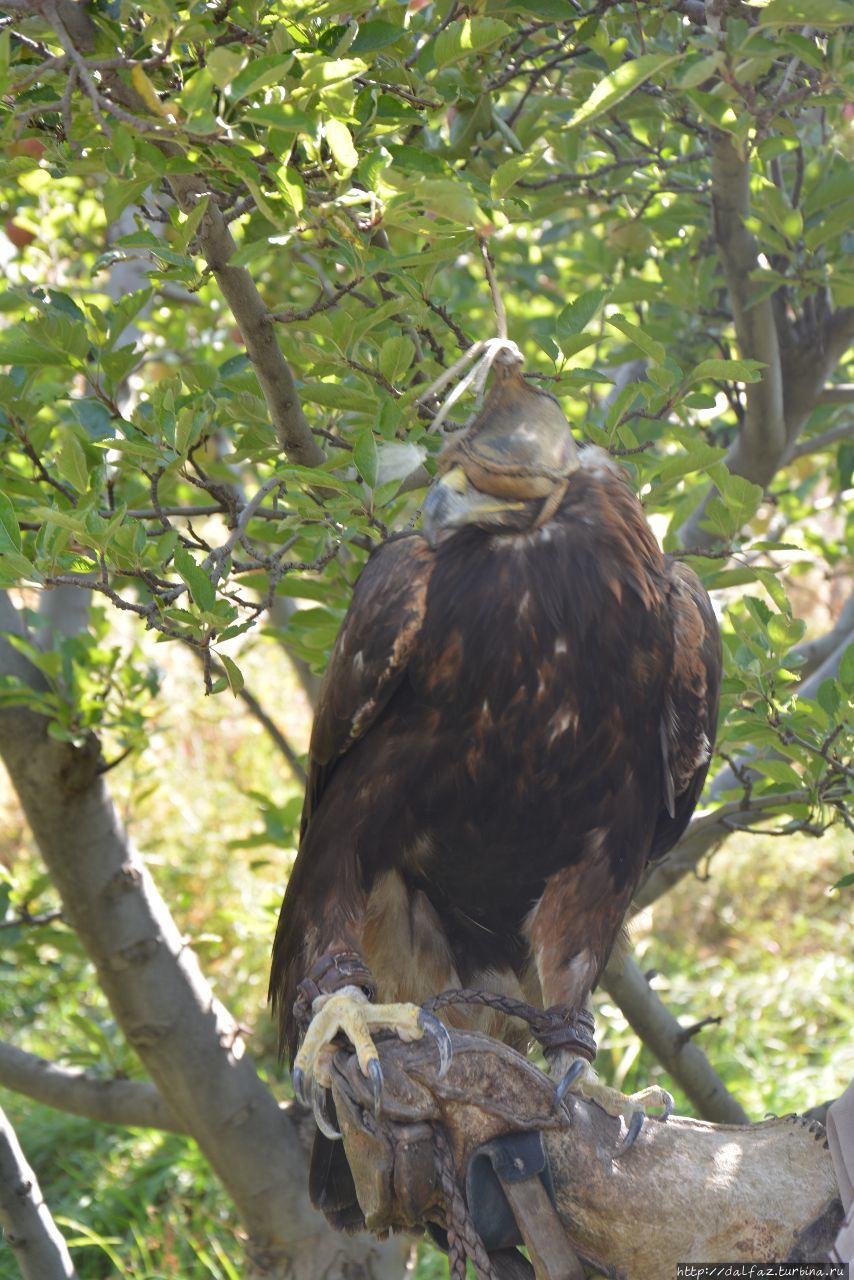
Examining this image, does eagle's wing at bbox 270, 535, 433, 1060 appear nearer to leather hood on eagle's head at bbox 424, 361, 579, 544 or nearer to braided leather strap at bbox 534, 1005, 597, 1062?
leather hood on eagle's head at bbox 424, 361, 579, 544

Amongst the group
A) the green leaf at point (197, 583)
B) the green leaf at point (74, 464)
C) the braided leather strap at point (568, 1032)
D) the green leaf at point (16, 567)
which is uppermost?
the green leaf at point (74, 464)

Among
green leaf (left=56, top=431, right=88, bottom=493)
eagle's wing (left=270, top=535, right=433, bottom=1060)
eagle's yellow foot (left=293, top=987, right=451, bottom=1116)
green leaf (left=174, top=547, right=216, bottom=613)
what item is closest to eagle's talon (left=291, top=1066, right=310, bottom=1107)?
eagle's yellow foot (left=293, top=987, right=451, bottom=1116)

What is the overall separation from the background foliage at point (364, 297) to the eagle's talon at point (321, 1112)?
73cm

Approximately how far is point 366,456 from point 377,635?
313mm

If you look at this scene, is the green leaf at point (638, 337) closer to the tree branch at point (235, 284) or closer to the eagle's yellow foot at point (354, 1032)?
the tree branch at point (235, 284)

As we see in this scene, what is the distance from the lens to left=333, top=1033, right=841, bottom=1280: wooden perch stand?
195cm

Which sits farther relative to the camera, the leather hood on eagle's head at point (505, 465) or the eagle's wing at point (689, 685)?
the eagle's wing at point (689, 685)

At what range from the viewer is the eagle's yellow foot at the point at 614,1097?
6.99 feet

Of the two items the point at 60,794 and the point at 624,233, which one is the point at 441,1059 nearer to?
the point at 60,794

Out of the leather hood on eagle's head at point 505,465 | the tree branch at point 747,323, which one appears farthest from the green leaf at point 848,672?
the leather hood on eagle's head at point 505,465

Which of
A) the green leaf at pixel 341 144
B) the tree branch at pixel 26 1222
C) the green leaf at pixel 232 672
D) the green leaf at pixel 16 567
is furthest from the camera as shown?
the tree branch at pixel 26 1222

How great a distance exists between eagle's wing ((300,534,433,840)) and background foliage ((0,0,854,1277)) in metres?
0.10

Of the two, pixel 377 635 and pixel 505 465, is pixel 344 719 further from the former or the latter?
pixel 505 465

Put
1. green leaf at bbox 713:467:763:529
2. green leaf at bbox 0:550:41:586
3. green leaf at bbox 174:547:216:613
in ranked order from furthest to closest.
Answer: green leaf at bbox 713:467:763:529, green leaf at bbox 174:547:216:613, green leaf at bbox 0:550:41:586
